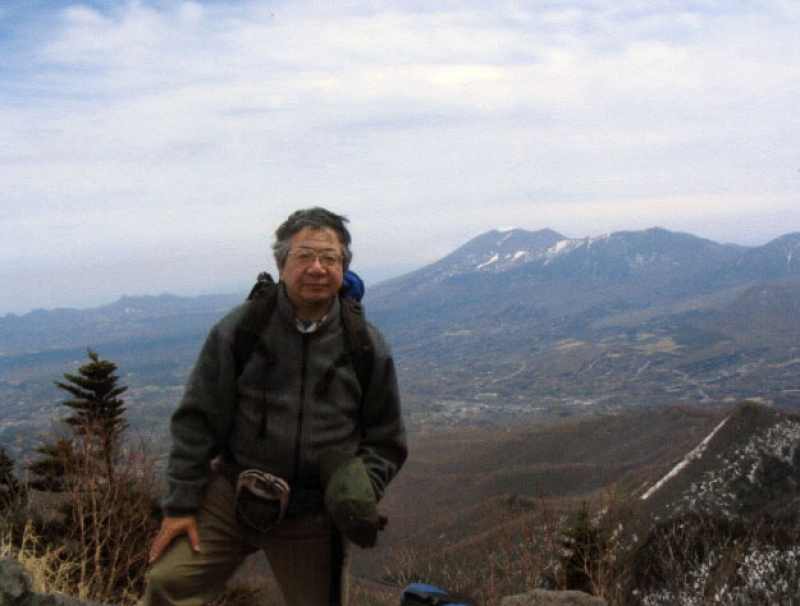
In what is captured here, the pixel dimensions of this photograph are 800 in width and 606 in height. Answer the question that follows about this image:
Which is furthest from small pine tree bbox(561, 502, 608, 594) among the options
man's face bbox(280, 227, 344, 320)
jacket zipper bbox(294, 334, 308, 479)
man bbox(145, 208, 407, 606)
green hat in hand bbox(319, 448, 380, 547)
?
man's face bbox(280, 227, 344, 320)

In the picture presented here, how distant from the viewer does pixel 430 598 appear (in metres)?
3.32

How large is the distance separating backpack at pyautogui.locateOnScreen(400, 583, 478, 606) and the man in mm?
417

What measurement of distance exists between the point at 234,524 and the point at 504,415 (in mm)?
144895

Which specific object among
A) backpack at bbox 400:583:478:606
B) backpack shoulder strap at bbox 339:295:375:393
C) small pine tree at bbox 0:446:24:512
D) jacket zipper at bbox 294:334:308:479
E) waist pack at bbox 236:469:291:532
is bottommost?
small pine tree at bbox 0:446:24:512

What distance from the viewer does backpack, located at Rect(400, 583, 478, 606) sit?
10.8ft

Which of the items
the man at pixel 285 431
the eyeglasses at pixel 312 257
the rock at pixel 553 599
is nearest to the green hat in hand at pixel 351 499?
the man at pixel 285 431

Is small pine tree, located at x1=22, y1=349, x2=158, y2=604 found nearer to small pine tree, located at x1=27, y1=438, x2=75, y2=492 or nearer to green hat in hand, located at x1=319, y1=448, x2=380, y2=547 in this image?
small pine tree, located at x1=27, y1=438, x2=75, y2=492

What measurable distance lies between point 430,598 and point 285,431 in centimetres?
112

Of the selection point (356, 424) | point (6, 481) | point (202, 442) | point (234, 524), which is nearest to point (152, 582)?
point (234, 524)

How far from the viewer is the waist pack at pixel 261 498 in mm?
3275

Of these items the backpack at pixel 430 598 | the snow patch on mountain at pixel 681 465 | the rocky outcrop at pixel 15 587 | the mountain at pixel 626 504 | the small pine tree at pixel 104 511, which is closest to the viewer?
the backpack at pixel 430 598

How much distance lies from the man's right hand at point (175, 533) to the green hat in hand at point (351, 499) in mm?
680

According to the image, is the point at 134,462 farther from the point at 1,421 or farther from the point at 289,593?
the point at 1,421

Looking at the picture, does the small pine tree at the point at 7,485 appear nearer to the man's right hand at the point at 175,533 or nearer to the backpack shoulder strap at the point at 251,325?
the man's right hand at the point at 175,533
